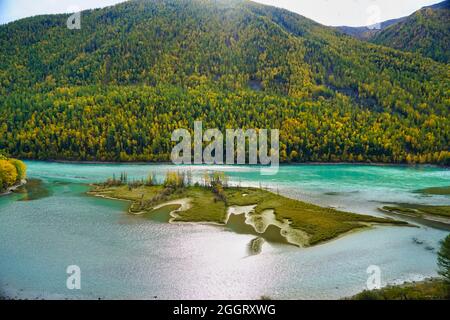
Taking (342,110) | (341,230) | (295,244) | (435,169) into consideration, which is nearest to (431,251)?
(341,230)

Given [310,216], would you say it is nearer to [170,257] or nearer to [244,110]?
[170,257]

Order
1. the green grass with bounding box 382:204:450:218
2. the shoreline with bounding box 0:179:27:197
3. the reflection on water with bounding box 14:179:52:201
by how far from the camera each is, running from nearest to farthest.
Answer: the green grass with bounding box 382:204:450:218 < the reflection on water with bounding box 14:179:52:201 < the shoreline with bounding box 0:179:27:197

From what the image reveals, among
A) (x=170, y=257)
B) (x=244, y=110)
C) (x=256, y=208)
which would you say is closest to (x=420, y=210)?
(x=256, y=208)

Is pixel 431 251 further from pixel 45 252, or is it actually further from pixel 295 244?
pixel 45 252

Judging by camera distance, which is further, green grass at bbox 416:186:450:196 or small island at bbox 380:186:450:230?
green grass at bbox 416:186:450:196

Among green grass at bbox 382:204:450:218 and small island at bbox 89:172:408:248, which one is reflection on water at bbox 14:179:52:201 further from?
green grass at bbox 382:204:450:218

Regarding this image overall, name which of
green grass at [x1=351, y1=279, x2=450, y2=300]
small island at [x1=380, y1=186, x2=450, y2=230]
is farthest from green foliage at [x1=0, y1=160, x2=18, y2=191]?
green grass at [x1=351, y1=279, x2=450, y2=300]
